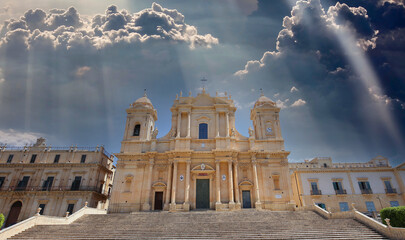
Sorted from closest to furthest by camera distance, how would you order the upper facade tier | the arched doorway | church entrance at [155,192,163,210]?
1. church entrance at [155,192,163,210]
2. the upper facade tier
3. the arched doorway

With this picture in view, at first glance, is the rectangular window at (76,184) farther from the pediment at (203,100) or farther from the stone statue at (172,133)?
the pediment at (203,100)

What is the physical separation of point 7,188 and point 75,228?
65.7ft

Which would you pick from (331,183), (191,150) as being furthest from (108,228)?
(331,183)

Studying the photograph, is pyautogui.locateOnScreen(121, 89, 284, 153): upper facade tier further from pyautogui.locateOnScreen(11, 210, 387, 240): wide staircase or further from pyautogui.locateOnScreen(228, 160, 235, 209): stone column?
pyautogui.locateOnScreen(11, 210, 387, 240): wide staircase

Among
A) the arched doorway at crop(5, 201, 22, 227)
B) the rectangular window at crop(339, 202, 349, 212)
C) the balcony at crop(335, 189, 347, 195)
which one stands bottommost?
the arched doorway at crop(5, 201, 22, 227)

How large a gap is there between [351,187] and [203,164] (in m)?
19.2

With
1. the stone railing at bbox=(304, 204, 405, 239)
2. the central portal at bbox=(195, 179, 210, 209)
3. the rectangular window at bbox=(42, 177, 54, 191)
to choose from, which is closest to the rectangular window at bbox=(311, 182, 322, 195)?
the stone railing at bbox=(304, 204, 405, 239)

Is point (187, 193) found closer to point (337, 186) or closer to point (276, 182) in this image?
point (276, 182)

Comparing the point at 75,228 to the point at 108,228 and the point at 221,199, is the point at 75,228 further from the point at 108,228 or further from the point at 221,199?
the point at 221,199

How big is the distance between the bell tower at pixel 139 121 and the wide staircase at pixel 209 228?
10763 mm

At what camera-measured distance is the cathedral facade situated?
24.3 m

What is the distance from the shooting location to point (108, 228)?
1608cm

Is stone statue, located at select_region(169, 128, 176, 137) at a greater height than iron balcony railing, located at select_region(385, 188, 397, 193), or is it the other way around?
stone statue, located at select_region(169, 128, 176, 137)

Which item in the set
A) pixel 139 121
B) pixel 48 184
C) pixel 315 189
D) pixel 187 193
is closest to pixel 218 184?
pixel 187 193
